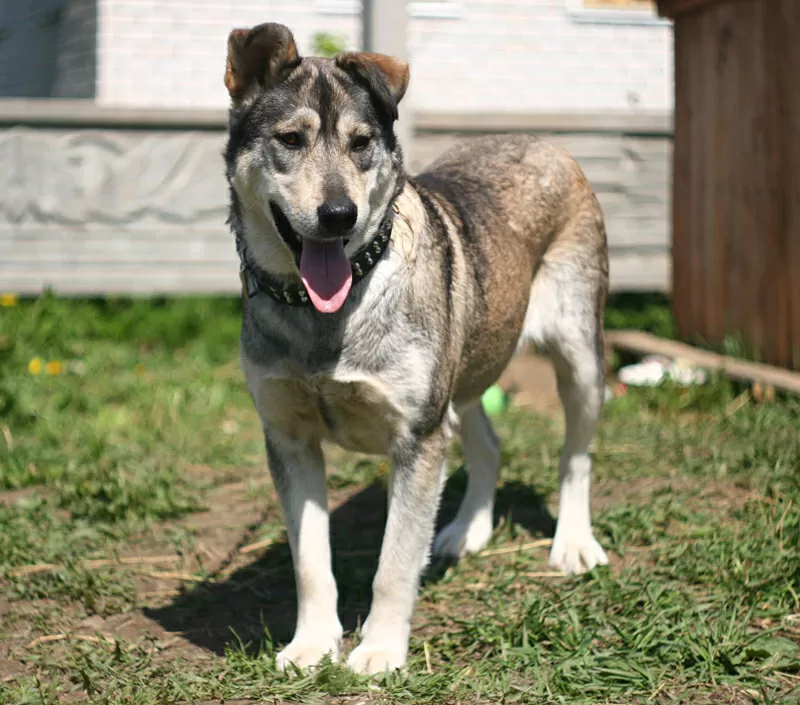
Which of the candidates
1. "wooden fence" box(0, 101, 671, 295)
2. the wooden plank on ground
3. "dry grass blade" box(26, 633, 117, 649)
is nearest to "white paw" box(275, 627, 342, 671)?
"dry grass blade" box(26, 633, 117, 649)

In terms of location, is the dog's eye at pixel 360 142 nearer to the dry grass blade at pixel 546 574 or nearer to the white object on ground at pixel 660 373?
the dry grass blade at pixel 546 574

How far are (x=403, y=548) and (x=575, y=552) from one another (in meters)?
1.08

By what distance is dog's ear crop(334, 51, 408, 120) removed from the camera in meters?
3.44

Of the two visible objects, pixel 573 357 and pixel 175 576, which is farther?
pixel 573 357

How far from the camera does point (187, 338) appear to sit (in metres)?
8.34

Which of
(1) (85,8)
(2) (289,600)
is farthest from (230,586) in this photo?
(1) (85,8)

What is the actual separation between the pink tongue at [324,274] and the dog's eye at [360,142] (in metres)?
0.31

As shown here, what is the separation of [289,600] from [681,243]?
15.3 ft

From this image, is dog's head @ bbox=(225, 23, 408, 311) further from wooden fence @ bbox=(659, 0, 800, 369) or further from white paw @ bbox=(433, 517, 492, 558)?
wooden fence @ bbox=(659, 0, 800, 369)

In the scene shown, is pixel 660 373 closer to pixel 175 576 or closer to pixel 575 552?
pixel 575 552

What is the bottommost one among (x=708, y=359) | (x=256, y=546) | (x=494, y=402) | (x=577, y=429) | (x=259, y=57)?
(x=494, y=402)

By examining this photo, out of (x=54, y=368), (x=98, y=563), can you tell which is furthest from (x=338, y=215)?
(x=54, y=368)

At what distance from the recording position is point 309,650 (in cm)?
346

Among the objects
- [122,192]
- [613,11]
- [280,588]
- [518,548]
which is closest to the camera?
[280,588]
